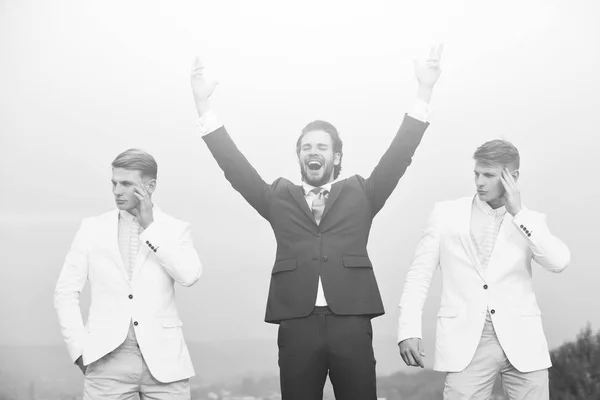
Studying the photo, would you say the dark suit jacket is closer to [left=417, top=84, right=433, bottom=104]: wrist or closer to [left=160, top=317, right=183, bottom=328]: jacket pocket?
[left=417, top=84, right=433, bottom=104]: wrist

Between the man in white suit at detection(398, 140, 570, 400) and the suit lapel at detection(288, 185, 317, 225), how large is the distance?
50cm

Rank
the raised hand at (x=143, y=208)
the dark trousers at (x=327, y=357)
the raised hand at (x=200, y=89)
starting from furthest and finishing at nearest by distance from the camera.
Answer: the raised hand at (x=200, y=89), the raised hand at (x=143, y=208), the dark trousers at (x=327, y=357)

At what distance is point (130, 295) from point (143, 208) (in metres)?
0.36

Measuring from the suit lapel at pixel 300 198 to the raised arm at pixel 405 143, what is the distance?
28 centimetres

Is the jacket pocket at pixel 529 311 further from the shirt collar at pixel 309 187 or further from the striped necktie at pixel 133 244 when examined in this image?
the striped necktie at pixel 133 244

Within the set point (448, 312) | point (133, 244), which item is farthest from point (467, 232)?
point (133, 244)

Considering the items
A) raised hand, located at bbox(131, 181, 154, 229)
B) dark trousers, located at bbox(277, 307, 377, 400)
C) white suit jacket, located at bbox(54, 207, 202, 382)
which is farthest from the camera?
raised hand, located at bbox(131, 181, 154, 229)

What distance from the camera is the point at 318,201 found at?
129 inches

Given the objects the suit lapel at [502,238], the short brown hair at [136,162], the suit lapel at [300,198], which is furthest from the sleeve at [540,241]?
the short brown hair at [136,162]

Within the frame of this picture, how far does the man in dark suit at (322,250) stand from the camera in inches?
120

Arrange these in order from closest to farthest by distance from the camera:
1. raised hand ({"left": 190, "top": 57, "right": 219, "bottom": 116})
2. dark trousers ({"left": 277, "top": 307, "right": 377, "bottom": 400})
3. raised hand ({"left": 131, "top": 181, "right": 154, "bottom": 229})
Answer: dark trousers ({"left": 277, "top": 307, "right": 377, "bottom": 400}), raised hand ({"left": 131, "top": 181, "right": 154, "bottom": 229}), raised hand ({"left": 190, "top": 57, "right": 219, "bottom": 116})

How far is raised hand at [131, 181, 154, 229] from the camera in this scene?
3245 mm

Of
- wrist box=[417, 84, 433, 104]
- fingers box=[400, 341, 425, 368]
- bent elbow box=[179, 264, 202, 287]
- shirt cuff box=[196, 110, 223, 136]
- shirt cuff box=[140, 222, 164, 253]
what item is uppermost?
wrist box=[417, 84, 433, 104]

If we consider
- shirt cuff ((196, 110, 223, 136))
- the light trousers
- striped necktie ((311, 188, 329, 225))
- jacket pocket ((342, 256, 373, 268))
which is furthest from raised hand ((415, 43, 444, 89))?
the light trousers
